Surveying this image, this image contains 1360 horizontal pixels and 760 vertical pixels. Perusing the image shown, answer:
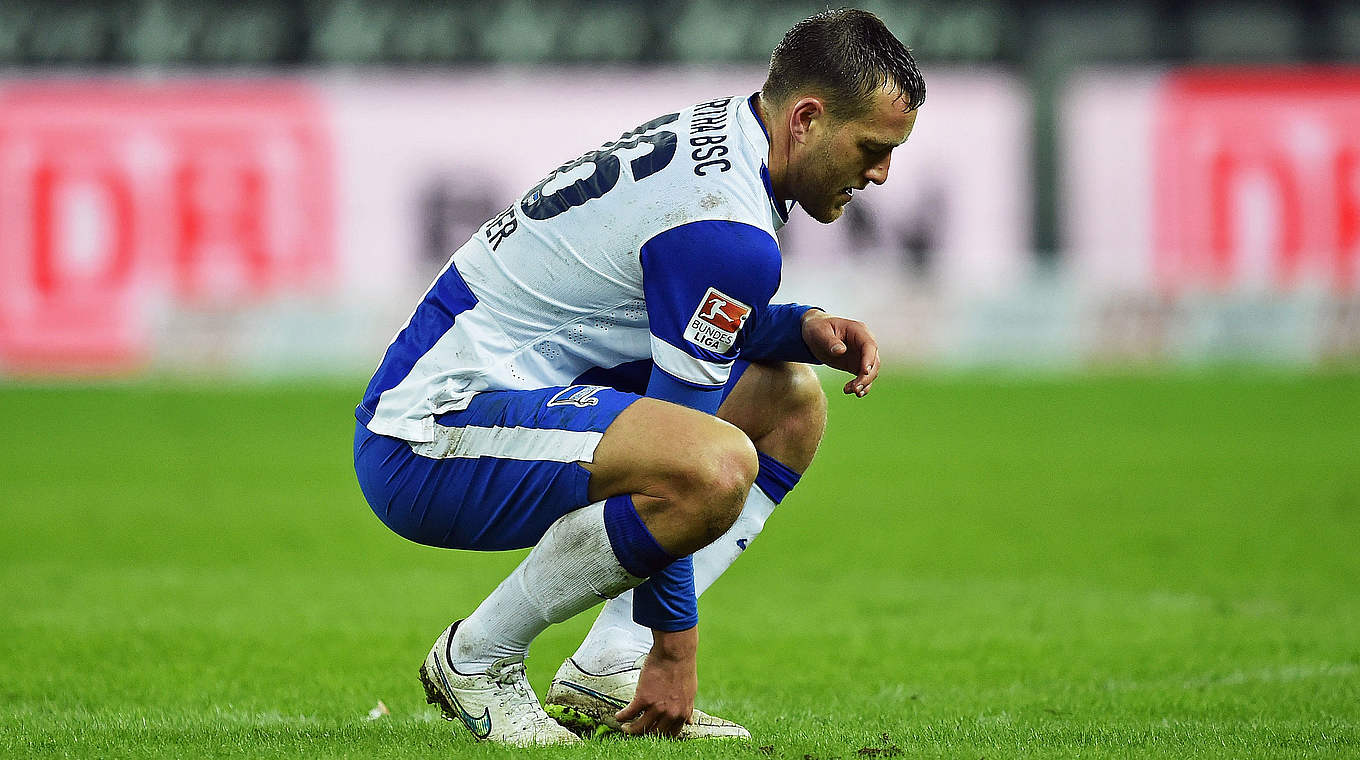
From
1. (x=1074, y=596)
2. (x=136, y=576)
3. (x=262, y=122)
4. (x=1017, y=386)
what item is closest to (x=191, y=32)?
(x=262, y=122)

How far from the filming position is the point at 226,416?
14.9 metres

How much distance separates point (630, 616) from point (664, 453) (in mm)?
879

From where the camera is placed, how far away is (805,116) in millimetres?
3646

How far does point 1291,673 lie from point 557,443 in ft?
8.04

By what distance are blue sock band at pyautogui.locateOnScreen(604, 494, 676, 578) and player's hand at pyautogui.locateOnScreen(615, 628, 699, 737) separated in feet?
1.03

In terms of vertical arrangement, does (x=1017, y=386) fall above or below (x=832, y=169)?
below

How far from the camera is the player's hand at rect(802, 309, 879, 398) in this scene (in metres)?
3.92

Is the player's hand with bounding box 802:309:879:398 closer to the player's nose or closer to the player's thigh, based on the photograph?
the player's nose

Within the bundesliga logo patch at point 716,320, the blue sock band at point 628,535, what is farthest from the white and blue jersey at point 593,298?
the blue sock band at point 628,535

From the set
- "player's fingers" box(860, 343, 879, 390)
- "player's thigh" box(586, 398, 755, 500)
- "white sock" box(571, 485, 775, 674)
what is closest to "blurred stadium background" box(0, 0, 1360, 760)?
"white sock" box(571, 485, 775, 674)

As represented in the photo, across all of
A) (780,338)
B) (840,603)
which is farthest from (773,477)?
(840,603)

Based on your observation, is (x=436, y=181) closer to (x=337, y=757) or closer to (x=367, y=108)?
(x=367, y=108)

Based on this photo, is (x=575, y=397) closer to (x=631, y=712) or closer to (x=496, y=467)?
(x=496, y=467)

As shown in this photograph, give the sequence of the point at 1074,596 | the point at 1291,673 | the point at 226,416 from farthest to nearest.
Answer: the point at 226,416, the point at 1074,596, the point at 1291,673
